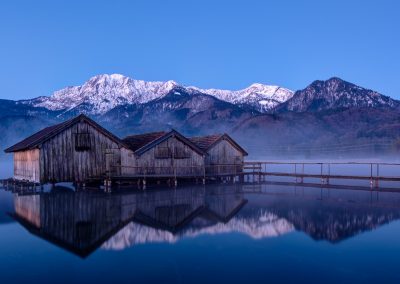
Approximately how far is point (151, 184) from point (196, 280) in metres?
31.2

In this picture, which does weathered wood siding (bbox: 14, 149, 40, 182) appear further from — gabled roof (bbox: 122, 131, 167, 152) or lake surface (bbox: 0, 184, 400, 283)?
gabled roof (bbox: 122, 131, 167, 152)

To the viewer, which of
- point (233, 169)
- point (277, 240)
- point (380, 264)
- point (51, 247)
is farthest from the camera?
point (233, 169)

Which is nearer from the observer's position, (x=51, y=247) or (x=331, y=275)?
(x=331, y=275)

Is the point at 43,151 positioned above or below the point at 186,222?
above

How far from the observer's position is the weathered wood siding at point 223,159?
45.9 meters

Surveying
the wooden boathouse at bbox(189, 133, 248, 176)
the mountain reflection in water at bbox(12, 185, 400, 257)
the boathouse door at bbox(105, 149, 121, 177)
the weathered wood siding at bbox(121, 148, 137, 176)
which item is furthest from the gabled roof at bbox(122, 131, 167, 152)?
the mountain reflection in water at bbox(12, 185, 400, 257)

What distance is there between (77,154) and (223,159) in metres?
17.9

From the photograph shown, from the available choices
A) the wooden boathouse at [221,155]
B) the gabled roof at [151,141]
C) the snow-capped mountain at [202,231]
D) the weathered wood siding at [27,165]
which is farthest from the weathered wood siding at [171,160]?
the snow-capped mountain at [202,231]

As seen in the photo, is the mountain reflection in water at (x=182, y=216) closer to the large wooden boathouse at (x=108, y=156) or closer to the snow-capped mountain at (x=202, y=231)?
the snow-capped mountain at (x=202, y=231)

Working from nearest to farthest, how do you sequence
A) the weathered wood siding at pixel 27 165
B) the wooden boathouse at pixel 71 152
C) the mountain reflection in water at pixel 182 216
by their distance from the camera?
the mountain reflection in water at pixel 182 216, the wooden boathouse at pixel 71 152, the weathered wood siding at pixel 27 165

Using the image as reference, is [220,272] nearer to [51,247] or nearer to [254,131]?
[51,247]

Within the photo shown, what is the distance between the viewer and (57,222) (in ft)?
66.4

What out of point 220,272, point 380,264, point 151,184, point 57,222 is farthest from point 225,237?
point 151,184

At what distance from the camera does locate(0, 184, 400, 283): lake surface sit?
12547 mm
